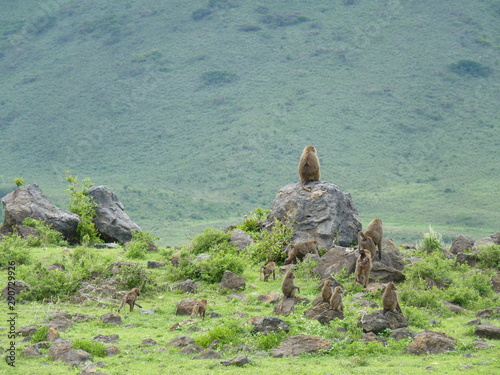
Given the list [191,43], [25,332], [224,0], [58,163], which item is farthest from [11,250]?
[224,0]

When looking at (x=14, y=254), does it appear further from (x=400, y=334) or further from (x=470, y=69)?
(x=470, y=69)

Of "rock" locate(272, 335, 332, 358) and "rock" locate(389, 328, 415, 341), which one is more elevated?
"rock" locate(272, 335, 332, 358)

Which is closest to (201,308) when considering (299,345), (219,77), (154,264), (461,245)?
(299,345)

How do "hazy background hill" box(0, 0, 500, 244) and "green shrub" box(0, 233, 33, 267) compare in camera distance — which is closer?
"green shrub" box(0, 233, 33, 267)

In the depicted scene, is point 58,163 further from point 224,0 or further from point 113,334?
point 113,334

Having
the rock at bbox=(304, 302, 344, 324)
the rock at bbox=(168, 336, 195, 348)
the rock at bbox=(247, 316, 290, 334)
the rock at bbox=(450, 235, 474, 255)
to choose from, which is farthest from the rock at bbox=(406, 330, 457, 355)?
the rock at bbox=(450, 235, 474, 255)

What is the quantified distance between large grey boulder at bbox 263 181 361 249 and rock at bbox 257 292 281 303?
15.2ft

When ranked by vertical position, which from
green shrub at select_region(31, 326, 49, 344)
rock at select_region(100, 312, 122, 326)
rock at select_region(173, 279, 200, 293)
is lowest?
rock at select_region(173, 279, 200, 293)

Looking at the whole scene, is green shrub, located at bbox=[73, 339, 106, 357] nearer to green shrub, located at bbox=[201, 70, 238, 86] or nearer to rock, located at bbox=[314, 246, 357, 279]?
rock, located at bbox=[314, 246, 357, 279]

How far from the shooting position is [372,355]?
36.6 feet

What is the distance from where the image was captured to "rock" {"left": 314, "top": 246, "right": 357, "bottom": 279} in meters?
16.3

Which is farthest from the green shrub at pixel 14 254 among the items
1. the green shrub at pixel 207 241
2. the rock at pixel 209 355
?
the rock at pixel 209 355

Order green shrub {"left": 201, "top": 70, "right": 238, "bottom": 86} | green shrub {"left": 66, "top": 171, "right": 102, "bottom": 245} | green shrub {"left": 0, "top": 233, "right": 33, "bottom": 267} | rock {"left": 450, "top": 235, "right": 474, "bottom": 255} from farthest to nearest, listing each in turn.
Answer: green shrub {"left": 201, "top": 70, "right": 238, "bottom": 86} → green shrub {"left": 66, "top": 171, "right": 102, "bottom": 245} → rock {"left": 450, "top": 235, "right": 474, "bottom": 255} → green shrub {"left": 0, "top": 233, "right": 33, "bottom": 267}

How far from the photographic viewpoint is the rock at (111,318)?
1336cm
